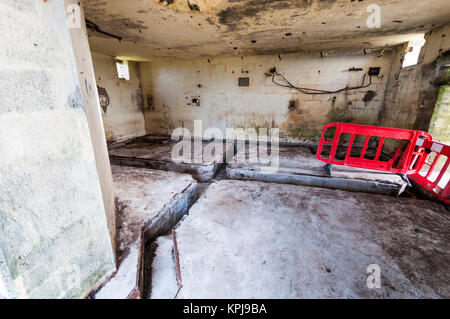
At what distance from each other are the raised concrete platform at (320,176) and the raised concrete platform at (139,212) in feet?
4.08

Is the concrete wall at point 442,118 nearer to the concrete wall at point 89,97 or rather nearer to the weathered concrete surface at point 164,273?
the weathered concrete surface at point 164,273

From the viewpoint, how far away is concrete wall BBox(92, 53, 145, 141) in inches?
204

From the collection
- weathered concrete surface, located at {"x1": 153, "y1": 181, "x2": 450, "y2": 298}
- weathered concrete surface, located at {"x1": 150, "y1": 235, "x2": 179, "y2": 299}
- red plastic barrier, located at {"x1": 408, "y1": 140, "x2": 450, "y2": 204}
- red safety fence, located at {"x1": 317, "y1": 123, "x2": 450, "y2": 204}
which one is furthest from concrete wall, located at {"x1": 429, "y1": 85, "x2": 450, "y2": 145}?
weathered concrete surface, located at {"x1": 150, "y1": 235, "x2": 179, "y2": 299}

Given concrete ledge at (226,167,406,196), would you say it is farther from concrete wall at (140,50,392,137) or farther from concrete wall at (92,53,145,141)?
concrete wall at (92,53,145,141)

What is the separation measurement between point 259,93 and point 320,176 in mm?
3344

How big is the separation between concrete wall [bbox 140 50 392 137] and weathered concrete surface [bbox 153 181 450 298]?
3.27 meters

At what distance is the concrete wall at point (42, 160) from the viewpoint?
0.80 meters

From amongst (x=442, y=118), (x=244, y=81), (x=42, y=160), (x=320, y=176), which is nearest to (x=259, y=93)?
(x=244, y=81)

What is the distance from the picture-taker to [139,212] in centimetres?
208

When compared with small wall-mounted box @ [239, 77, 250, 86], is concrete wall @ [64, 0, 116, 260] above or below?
below
